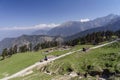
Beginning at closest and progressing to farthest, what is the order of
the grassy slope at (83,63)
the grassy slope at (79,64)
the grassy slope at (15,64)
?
the grassy slope at (79,64)
the grassy slope at (83,63)
the grassy slope at (15,64)

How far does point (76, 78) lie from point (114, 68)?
41.0 feet

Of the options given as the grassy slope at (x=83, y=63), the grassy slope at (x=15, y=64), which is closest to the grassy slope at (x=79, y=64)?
the grassy slope at (x=83, y=63)

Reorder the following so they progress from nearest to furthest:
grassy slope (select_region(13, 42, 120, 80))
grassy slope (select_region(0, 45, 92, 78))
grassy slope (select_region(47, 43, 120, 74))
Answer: grassy slope (select_region(13, 42, 120, 80))
grassy slope (select_region(47, 43, 120, 74))
grassy slope (select_region(0, 45, 92, 78))

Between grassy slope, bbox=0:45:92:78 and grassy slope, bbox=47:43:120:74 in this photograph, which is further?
grassy slope, bbox=0:45:92:78

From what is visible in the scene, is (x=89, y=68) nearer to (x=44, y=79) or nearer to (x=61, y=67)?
(x=61, y=67)

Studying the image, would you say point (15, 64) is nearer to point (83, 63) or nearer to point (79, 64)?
point (79, 64)

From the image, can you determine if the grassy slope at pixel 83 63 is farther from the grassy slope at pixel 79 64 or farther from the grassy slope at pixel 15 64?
the grassy slope at pixel 15 64

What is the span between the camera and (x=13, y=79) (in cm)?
6438

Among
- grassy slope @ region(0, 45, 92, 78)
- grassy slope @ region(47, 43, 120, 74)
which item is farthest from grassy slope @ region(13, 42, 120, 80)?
grassy slope @ region(0, 45, 92, 78)

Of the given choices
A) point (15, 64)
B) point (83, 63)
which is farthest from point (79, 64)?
point (15, 64)

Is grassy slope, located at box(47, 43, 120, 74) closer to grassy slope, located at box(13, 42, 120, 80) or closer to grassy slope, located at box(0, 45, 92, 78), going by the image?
grassy slope, located at box(13, 42, 120, 80)

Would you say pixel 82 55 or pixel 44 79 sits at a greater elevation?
pixel 82 55

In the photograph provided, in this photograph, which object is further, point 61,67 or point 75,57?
point 75,57

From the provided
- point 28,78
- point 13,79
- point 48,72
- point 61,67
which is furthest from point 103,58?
point 13,79
